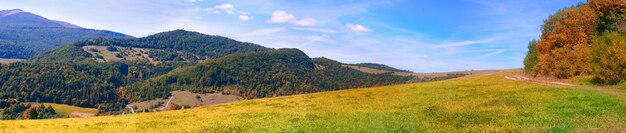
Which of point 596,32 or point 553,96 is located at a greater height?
point 596,32

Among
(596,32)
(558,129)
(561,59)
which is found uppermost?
(596,32)

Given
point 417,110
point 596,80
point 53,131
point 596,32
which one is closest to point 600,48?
point 596,80

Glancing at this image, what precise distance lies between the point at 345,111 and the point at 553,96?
18.3 meters

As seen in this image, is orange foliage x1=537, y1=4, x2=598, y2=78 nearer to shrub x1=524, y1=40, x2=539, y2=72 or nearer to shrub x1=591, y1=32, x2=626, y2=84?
shrub x1=591, y1=32, x2=626, y2=84

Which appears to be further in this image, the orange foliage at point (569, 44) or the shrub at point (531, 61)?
the shrub at point (531, 61)

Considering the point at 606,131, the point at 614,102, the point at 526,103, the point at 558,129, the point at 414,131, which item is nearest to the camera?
the point at 606,131

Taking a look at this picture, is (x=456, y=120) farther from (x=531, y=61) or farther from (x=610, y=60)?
(x=531, y=61)

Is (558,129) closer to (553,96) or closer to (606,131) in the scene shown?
(606,131)

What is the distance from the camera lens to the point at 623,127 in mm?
19203

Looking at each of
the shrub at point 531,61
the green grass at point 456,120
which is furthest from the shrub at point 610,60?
the shrub at point 531,61

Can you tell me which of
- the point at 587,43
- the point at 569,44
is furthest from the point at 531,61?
the point at 587,43

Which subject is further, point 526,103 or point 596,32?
point 596,32

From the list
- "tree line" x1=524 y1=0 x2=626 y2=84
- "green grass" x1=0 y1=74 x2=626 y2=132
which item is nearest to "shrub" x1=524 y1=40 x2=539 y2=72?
"tree line" x1=524 y1=0 x2=626 y2=84

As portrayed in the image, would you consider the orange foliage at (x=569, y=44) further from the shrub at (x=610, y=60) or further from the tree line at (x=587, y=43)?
the shrub at (x=610, y=60)
